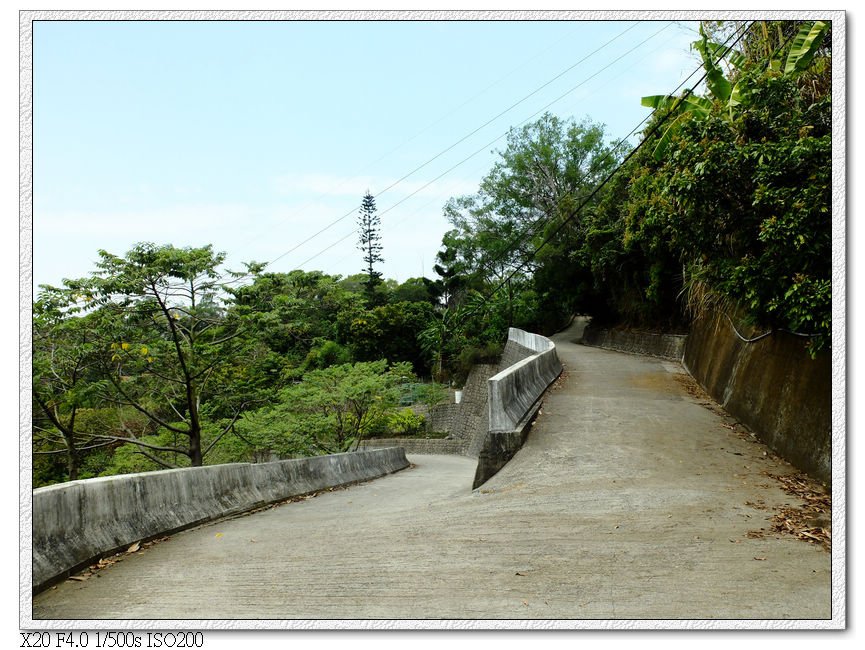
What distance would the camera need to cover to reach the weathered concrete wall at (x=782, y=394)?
8.14 m

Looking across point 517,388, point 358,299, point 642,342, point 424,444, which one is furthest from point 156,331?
point 424,444

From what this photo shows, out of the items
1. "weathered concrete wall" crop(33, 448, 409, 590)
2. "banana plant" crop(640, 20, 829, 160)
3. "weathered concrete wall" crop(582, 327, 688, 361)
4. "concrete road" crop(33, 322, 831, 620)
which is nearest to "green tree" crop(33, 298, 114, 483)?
"weathered concrete wall" crop(33, 448, 409, 590)

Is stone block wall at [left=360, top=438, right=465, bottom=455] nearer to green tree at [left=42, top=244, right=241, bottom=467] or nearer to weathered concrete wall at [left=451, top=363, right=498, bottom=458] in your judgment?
weathered concrete wall at [left=451, top=363, right=498, bottom=458]

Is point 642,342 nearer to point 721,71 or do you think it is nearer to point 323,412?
point 323,412

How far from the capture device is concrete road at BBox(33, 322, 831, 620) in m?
4.09

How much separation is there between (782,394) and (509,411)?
4063 mm

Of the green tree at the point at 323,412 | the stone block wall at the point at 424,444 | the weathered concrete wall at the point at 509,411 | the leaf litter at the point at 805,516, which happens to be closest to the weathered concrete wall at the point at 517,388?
the weathered concrete wall at the point at 509,411

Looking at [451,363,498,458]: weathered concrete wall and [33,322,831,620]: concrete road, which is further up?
[33,322,831,620]: concrete road

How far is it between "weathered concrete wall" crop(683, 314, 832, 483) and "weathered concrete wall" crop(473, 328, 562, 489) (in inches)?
144

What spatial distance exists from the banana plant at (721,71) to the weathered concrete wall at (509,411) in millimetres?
4355

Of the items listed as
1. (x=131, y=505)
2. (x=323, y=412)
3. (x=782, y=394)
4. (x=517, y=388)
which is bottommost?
(x=323, y=412)

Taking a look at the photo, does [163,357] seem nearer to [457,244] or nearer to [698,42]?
[698,42]

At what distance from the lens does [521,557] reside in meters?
5.16

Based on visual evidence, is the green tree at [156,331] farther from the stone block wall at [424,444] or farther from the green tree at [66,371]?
the stone block wall at [424,444]
